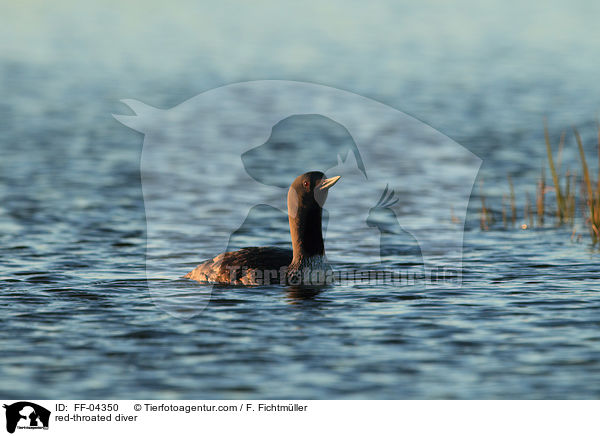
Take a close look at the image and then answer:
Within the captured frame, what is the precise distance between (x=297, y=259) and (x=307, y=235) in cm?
37

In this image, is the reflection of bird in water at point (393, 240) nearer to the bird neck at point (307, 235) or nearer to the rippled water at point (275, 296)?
the rippled water at point (275, 296)

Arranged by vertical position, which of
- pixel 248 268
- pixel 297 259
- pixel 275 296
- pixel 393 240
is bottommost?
pixel 275 296

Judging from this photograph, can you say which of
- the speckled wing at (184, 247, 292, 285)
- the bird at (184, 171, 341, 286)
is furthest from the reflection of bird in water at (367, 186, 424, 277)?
the speckled wing at (184, 247, 292, 285)

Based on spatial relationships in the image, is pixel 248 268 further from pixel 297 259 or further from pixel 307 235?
pixel 307 235

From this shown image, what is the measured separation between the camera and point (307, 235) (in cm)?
1380

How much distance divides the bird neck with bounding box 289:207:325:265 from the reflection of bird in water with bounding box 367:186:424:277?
70.1 inches

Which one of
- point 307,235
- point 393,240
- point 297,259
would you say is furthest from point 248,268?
point 393,240

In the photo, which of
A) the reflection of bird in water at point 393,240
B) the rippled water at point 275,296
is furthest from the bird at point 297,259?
the reflection of bird in water at point 393,240

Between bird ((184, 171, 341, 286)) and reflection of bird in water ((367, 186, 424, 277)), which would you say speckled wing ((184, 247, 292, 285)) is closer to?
bird ((184, 171, 341, 286))

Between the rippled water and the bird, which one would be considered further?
the bird

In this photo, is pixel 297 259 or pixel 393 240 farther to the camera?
pixel 393 240

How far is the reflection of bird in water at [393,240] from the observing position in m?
15.6

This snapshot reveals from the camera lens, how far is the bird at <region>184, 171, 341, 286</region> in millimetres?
13703

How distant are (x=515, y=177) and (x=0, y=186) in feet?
37.6
